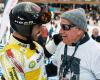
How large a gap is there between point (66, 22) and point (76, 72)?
38 cm

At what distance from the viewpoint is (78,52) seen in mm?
2703

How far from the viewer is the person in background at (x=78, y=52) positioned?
2631 mm

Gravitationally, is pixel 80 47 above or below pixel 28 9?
below

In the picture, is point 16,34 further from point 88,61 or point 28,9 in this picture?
point 88,61

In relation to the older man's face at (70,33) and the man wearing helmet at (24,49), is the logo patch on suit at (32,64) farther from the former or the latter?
the older man's face at (70,33)

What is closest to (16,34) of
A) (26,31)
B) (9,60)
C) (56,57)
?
(26,31)

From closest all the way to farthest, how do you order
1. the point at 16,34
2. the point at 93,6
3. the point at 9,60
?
the point at 9,60 < the point at 16,34 < the point at 93,6

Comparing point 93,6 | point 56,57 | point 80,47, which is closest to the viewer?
point 80,47

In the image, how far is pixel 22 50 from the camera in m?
2.45

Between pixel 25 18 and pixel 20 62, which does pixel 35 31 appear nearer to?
pixel 25 18

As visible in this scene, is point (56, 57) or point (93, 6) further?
point (93, 6)

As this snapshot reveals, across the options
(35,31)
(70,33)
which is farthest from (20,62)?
(70,33)

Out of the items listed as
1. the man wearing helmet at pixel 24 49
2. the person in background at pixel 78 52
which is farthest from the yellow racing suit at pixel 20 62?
the person in background at pixel 78 52

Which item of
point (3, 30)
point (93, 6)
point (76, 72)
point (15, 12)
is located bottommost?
point (93, 6)
